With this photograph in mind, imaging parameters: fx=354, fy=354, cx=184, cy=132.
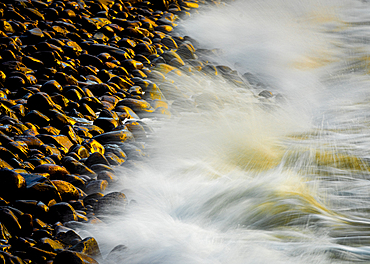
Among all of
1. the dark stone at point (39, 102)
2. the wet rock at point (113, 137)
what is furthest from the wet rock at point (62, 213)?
the dark stone at point (39, 102)

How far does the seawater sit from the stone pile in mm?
158

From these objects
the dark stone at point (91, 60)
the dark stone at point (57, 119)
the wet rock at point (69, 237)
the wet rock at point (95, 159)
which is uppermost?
the dark stone at point (91, 60)

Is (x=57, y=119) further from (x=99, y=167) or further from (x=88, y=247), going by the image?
(x=88, y=247)

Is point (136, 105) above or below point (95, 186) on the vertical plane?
above

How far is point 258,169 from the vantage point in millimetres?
2617

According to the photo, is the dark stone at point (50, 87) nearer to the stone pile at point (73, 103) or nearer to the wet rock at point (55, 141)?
the stone pile at point (73, 103)

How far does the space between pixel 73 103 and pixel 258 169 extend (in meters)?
1.62

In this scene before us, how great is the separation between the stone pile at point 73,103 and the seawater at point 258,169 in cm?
16

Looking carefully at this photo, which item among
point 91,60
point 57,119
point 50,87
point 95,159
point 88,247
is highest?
point 91,60

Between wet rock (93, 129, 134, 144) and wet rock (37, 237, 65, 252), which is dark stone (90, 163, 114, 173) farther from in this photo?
wet rock (37, 237, 65, 252)

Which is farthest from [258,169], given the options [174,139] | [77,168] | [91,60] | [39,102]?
[91,60]

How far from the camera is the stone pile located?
73.2 inches

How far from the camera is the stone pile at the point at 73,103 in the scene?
186 centimetres

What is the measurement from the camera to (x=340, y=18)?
5.73 meters
